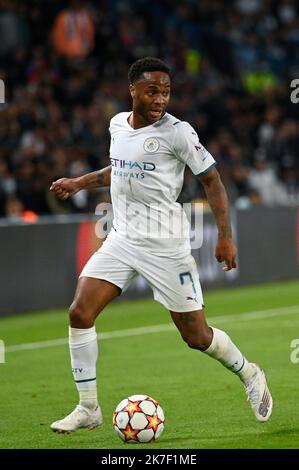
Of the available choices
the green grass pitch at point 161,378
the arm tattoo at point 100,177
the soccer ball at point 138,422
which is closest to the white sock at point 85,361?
the green grass pitch at point 161,378

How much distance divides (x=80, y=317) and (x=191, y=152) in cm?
130

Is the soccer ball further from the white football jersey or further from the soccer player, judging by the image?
the white football jersey

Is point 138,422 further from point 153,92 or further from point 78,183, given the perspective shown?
point 153,92

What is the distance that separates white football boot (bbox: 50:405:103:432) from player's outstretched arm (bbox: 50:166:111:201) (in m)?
1.52

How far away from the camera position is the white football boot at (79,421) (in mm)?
7824

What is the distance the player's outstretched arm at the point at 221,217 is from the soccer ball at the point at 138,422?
3.41 ft

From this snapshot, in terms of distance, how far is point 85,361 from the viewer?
311 inches

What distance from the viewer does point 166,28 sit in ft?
83.6

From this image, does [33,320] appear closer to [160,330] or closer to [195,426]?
[160,330]

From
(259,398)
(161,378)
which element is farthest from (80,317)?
(161,378)

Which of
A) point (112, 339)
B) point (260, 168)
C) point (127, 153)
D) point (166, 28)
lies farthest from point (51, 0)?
point (127, 153)

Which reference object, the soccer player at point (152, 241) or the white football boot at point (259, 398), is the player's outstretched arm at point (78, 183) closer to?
the soccer player at point (152, 241)

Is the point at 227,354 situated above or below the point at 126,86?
below
